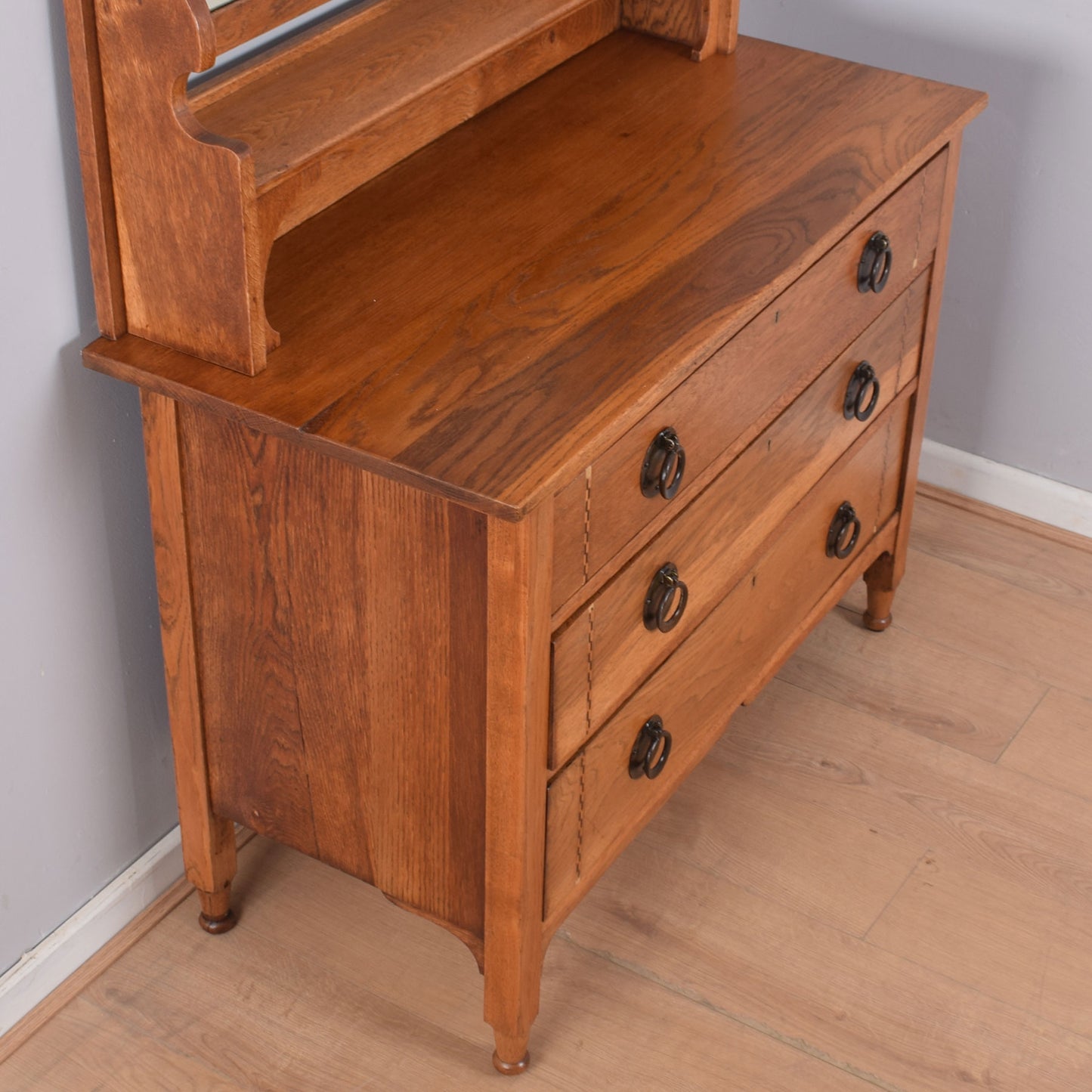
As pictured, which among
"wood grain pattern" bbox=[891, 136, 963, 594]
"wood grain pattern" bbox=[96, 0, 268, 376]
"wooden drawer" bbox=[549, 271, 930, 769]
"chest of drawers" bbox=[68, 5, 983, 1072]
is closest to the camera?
"wood grain pattern" bbox=[96, 0, 268, 376]

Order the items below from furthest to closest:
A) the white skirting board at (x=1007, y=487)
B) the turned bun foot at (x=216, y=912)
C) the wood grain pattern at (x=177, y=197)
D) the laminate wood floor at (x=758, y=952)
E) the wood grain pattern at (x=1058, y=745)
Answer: the white skirting board at (x=1007, y=487)
the wood grain pattern at (x=1058, y=745)
the turned bun foot at (x=216, y=912)
the laminate wood floor at (x=758, y=952)
the wood grain pattern at (x=177, y=197)

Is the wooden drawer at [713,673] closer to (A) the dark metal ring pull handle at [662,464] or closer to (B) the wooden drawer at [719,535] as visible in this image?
(B) the wooden drawer at [719,535]

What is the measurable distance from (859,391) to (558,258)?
516 mm

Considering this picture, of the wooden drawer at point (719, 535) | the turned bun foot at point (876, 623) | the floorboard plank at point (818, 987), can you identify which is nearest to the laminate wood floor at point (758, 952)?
the floorboard plank at point (818, 987)

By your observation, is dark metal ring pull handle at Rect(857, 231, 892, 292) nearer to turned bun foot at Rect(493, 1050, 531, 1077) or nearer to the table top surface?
the table top surface

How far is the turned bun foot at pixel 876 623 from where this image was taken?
7.64 ft

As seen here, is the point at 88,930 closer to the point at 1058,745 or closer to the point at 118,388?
the point at 118,388

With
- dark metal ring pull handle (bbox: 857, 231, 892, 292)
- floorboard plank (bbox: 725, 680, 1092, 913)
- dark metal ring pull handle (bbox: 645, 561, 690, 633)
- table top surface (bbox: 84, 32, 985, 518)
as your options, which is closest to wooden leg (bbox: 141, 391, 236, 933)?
table top surface (bbox: 84, 32, 985, 518)

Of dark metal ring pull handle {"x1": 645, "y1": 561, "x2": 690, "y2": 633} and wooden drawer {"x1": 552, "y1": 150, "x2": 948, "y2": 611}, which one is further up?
wooden drawer {"x1": 552, "y1": 150, "x2": 948, "y2": 611}

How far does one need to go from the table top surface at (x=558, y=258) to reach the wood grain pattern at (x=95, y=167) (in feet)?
0.13

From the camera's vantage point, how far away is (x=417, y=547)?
1.41m

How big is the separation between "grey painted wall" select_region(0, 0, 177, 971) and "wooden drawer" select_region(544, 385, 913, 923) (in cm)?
52

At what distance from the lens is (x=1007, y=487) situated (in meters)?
2.55

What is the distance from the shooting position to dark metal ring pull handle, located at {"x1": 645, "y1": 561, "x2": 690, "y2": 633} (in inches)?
62.4
